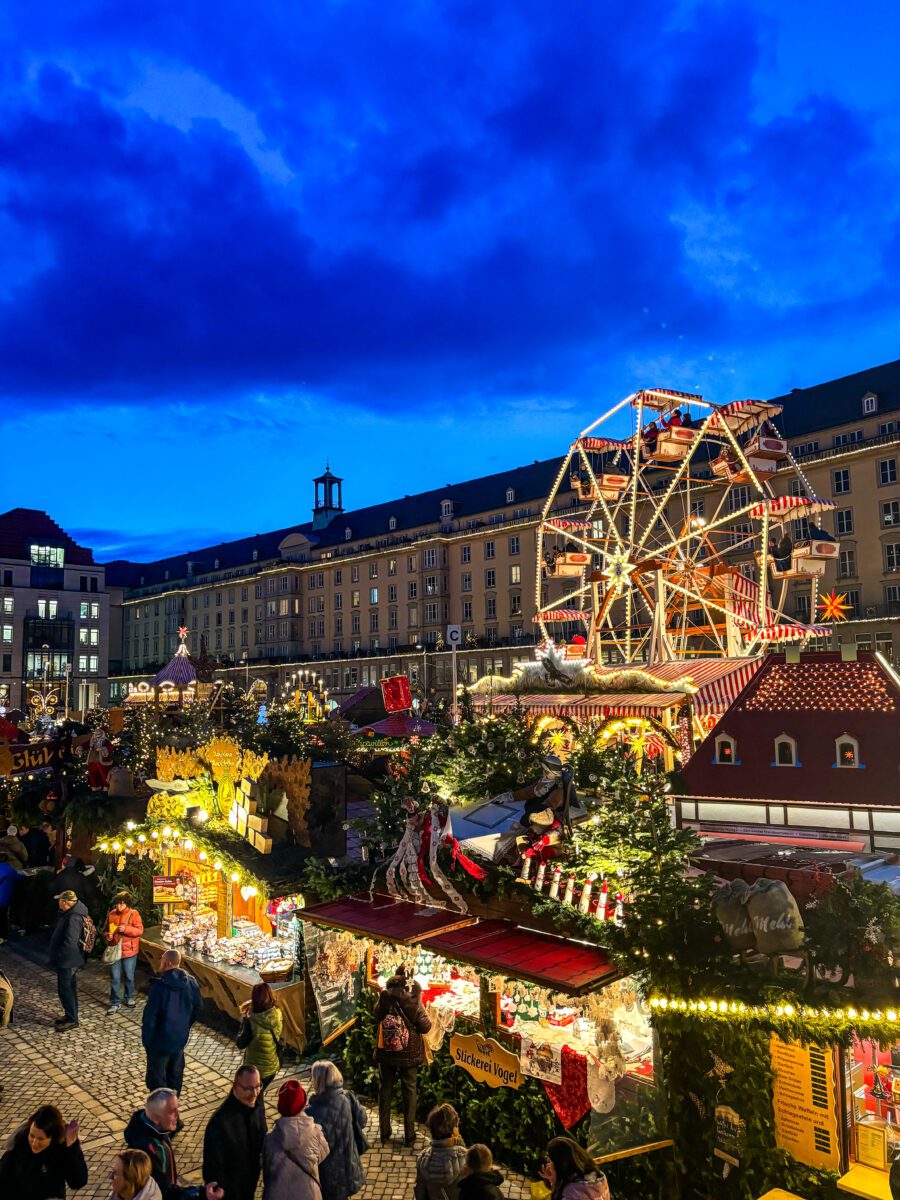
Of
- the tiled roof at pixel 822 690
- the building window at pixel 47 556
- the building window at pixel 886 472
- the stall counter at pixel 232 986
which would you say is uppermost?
the building window at pixel 47 556

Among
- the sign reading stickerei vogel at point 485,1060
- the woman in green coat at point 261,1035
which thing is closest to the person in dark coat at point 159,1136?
the woman in green coat at point 261,1035

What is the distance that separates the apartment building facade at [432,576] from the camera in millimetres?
45250

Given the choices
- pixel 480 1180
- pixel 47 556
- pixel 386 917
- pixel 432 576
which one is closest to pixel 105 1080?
pixel 386 917

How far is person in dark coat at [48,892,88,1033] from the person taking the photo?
36.8 ft

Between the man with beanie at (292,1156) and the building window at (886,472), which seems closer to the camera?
the man with beanie at (292,1156)

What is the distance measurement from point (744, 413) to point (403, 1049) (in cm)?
2190

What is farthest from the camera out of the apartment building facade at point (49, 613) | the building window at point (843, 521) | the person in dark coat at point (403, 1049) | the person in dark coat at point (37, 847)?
the apartment building facade at point (49, 613)

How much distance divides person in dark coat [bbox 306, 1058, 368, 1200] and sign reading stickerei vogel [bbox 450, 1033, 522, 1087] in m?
1.73

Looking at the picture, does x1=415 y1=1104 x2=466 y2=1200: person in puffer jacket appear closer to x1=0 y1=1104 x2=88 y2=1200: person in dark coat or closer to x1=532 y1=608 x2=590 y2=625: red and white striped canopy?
x1=0 y1=1104 x2=88 y2=1200: person in dark coat

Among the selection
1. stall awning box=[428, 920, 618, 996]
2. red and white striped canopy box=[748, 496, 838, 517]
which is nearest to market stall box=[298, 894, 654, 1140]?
stall awning box=[428, 920, 618, 996]

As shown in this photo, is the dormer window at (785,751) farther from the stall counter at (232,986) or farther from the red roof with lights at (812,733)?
the stall counter at (232,986)

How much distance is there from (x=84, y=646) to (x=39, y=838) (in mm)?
67823

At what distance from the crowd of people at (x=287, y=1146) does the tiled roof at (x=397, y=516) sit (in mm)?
57632

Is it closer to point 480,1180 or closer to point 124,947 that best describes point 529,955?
point 480,1180
